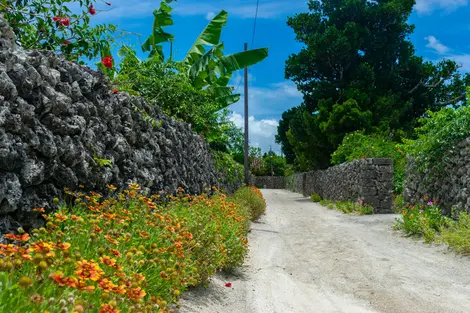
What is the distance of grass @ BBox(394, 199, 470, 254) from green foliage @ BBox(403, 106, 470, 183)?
1.02 meters

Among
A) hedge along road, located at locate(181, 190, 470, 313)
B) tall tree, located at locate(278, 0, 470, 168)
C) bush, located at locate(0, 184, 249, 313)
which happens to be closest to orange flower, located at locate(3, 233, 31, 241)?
bush, located at locate(0, 184, 249, 313)

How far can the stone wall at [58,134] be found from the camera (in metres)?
4.02

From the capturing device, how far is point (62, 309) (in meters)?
A: 1.89

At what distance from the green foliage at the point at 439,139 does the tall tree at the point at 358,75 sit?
1414cm

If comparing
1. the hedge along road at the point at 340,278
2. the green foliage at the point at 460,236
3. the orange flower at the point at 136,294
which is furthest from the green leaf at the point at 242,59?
the orange flower at the point at 136,294

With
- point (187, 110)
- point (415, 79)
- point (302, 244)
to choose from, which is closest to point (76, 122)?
point (302, 244)

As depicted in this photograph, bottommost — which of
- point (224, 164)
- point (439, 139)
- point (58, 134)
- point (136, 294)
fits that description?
point (136, 294)

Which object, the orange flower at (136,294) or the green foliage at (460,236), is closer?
the orange flower at (136,294)

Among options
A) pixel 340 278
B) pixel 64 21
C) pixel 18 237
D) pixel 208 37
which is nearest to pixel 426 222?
pixel 340 278

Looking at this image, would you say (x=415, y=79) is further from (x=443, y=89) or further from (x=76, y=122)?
(x=76, y=122)

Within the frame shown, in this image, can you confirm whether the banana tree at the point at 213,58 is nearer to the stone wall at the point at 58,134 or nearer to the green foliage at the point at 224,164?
the green foliage at the point at 224,164

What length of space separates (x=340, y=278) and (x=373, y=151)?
15335mm

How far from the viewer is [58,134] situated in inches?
187

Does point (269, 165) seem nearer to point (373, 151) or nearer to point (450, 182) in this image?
point (373, 151)
